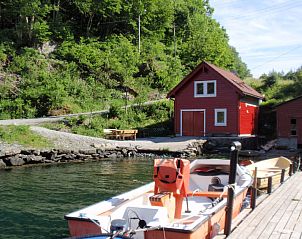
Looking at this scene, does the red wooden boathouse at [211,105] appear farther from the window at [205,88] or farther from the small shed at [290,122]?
the small shed at [290,122]

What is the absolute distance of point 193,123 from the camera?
30000 millimetres

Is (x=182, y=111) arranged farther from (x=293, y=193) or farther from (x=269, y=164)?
(x=293, y=193)

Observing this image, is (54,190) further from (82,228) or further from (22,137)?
(22,137)

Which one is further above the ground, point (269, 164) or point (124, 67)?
point (124, 67)

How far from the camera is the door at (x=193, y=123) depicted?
97.7 feet

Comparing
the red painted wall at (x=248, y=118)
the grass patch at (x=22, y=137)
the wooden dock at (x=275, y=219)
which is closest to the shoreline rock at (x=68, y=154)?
the grass patch at (x=22, y=137)

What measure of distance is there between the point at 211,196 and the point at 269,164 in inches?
275

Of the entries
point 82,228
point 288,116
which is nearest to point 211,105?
point 288,116

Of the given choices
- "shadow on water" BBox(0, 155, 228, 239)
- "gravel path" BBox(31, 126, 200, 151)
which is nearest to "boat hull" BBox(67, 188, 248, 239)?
"shadow on water" BBox(0, 155, 228, 239)

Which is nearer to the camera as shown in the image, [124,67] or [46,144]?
[46,144]

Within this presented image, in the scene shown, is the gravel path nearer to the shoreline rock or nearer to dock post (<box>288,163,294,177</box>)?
the shoreline rock

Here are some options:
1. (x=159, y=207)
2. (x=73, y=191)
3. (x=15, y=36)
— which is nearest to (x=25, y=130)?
(x=73, y=191)

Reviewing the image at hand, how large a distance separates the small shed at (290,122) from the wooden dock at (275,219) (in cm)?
1706

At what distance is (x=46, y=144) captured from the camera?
21844 millimetres
